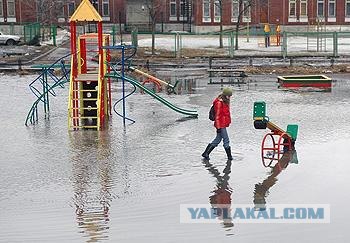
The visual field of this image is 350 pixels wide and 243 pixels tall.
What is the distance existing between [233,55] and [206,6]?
66.8ft

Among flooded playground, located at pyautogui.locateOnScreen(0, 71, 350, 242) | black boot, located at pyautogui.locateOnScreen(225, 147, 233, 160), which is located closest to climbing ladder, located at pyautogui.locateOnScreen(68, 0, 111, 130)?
flooded playground, located at pyautogui.locateOnScreen(0, 71, 350, 242)

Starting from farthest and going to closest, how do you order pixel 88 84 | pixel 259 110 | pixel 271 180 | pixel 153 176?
1. pixel 88 84
2. pixel 259 110
3. pixel 153 176
4. pixel 271 180

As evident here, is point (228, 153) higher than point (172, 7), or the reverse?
point (172, 7)

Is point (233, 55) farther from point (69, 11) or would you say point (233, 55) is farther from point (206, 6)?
point (69, 11)

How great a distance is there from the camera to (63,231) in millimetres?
9758

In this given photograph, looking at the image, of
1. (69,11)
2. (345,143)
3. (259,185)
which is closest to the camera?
(259,185)

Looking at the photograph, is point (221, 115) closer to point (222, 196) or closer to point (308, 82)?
point (222, 196)

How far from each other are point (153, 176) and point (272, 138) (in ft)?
10.4

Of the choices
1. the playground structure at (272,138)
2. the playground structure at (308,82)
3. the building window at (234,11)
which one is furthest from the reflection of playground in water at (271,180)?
the building window at (234,11)

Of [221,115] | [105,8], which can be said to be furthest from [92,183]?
[105,8]

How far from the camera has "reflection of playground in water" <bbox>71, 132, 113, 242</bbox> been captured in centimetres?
1001

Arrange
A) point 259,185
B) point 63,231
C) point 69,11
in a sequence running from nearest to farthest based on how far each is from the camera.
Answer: point 63,231 → point 259,185 → point 69,11

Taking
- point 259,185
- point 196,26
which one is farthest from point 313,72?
point 196,26

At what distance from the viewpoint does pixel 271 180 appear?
1261cm
